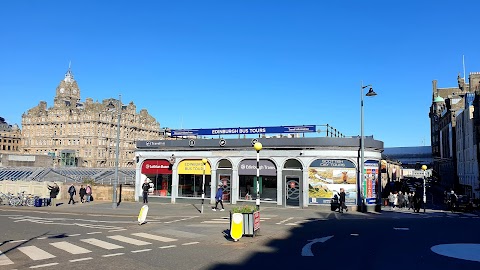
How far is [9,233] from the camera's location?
59.7 ft

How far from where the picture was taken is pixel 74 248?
14.5 metres

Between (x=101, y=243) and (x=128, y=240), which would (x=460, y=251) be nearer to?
(x=128, y=240)

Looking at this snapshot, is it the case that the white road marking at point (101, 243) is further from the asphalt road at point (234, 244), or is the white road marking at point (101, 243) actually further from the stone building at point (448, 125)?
the stone building at point (448, 125)

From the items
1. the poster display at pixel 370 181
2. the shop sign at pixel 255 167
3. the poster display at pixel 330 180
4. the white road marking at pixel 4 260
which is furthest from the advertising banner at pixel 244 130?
the white road marking at pixel 4 260

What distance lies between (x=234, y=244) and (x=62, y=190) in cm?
2974

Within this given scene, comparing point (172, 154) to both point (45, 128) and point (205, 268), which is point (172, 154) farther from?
point (45, 128)

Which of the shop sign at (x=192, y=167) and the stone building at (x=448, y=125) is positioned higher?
the stone building at (x=448, y=125)

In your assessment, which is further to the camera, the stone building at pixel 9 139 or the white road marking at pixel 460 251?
the stone building at pixel 9 139

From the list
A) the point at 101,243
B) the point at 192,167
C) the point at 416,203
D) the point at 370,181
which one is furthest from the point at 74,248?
the point at 416,203

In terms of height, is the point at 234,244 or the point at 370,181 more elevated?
the point at 370,181

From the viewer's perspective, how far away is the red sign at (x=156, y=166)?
3612 cm

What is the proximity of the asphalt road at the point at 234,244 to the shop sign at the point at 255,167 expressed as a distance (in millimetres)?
7598

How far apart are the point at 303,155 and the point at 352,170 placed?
3.77 metres

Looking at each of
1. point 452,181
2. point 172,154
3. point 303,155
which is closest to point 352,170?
point 303,155
